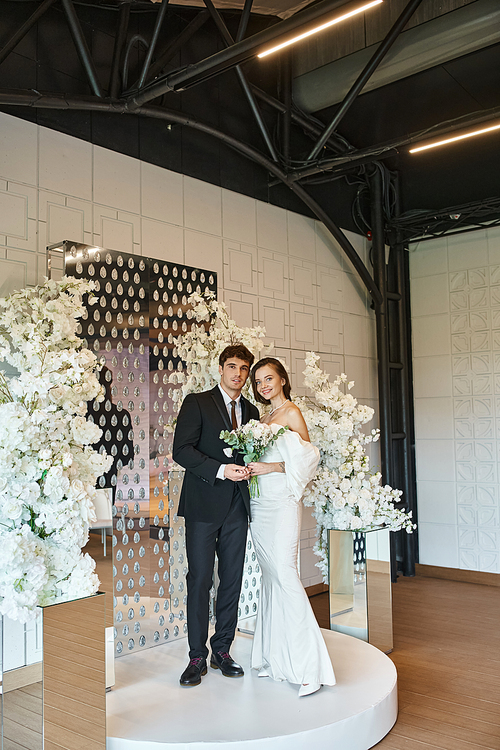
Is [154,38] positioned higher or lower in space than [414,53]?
lower

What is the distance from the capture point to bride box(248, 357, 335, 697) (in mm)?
3568

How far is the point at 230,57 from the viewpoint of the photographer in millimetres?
3986

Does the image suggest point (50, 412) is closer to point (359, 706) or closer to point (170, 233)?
point (359, 706)

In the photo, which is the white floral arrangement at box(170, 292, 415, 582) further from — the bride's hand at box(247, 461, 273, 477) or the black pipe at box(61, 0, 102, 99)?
the black pipe at box(61, 0, 102, 99)

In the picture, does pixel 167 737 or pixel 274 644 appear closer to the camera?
pixel 167 737

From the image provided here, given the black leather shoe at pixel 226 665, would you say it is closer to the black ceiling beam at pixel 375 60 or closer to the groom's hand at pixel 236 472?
the groom's hand at pixel 236 472

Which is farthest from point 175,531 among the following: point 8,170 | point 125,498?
point 8,170

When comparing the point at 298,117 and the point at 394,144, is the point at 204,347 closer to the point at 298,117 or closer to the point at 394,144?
the point at 394,144

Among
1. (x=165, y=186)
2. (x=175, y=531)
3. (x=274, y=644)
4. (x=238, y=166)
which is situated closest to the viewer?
(x=274, y=644)

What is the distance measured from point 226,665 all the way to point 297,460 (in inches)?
51.1

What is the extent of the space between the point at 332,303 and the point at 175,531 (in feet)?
11.3

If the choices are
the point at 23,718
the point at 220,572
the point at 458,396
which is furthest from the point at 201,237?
the point at 23,718

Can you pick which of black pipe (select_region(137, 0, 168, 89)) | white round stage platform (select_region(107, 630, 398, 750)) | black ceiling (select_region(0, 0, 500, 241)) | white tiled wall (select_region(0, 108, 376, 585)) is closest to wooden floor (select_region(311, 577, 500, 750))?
white round stage platform (select_region(107, 630, 398, 750))

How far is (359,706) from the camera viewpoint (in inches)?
130
